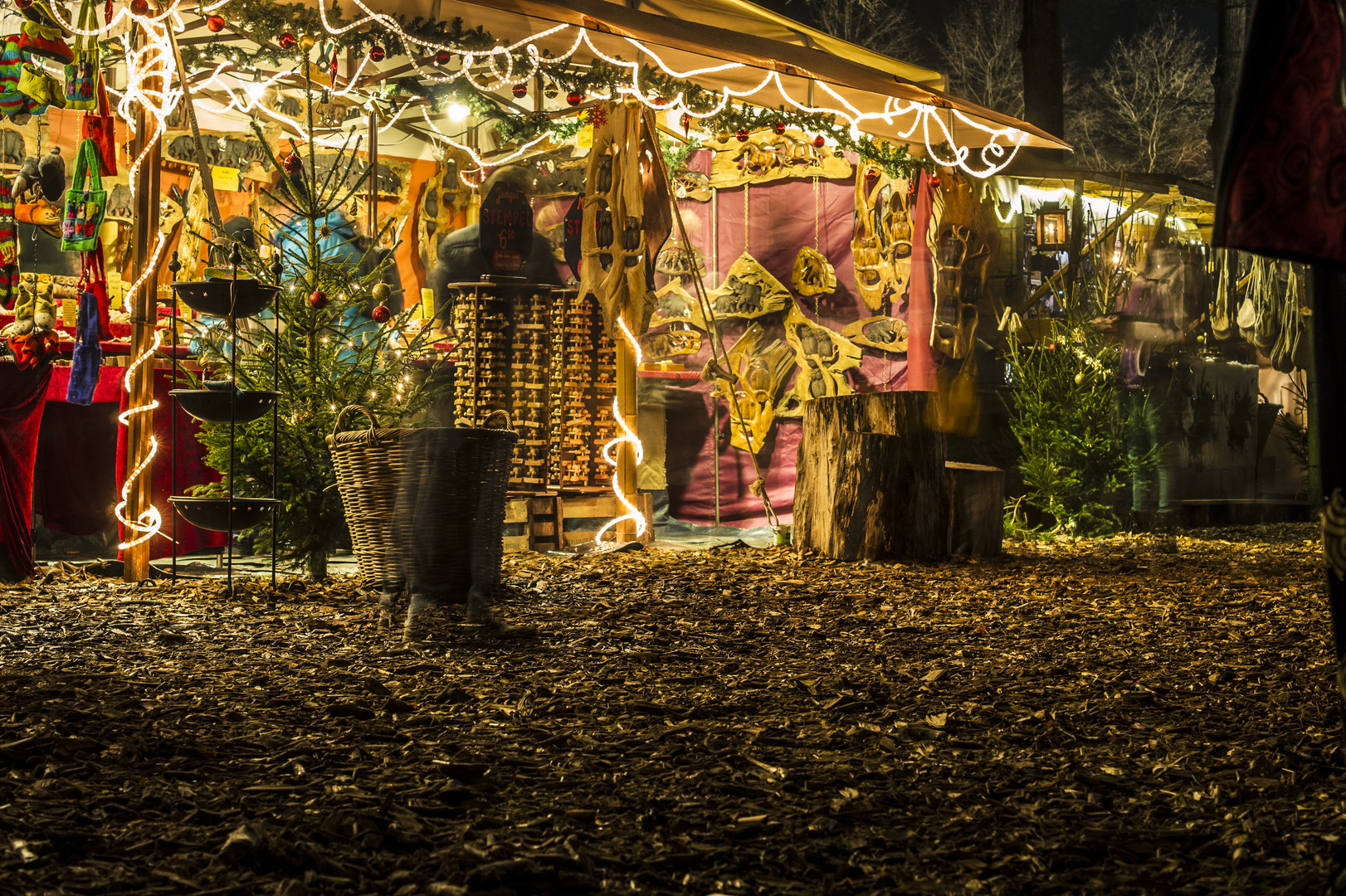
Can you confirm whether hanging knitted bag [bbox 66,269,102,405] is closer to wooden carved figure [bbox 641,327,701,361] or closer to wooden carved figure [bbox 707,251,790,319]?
wooden carved figure [bbox 641,327,701,361]

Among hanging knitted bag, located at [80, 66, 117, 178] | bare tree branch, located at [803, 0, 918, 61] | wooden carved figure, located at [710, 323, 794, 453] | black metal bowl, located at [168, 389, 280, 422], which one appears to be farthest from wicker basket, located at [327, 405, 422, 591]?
bare tree branch, located at [803, 0, 918, 61]

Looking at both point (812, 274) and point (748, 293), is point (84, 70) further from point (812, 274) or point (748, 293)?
point (812, 274)

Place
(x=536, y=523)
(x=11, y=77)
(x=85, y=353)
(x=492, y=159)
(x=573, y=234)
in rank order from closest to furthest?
(x=11, y=77) < (x=85, y=353) < (x=536, y=523) < (x=573, y=234) < (x=492, y=159)

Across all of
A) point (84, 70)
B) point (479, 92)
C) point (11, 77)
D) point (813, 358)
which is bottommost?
point (813, 358)

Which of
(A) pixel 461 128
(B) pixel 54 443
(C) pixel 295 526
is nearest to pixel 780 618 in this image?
(C) pixel 295 526

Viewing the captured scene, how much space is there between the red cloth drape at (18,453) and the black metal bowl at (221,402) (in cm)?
116

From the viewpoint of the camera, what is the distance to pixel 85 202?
590cm

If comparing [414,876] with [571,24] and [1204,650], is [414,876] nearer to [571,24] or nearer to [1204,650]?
[1204,650]

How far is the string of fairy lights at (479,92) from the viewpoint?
5.98 m

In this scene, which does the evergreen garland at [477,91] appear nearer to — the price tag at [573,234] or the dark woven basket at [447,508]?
the price tag at [573,234]

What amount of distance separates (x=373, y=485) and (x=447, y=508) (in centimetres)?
42

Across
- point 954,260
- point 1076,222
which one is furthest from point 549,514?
point 1076,222

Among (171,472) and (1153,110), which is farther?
(1153,110)

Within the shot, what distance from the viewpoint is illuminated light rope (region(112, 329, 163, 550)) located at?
19.5ft
